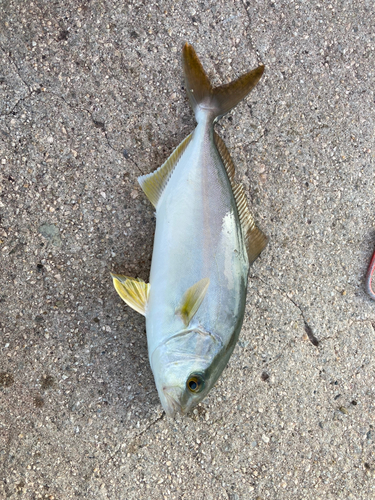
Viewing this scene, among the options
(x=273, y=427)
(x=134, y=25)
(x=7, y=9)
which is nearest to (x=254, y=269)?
(x=273, y=427)

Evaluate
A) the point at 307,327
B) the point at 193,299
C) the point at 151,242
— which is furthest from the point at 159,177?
the point at 307,327

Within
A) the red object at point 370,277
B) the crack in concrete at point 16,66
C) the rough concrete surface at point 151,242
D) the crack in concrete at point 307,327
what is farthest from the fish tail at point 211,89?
the red object at point 370,277

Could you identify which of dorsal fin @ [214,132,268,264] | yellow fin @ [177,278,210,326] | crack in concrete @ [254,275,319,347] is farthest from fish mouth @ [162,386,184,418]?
crack in concrete @ [254,275,319,347]

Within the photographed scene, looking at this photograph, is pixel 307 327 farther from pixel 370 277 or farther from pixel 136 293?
pixel 136 293

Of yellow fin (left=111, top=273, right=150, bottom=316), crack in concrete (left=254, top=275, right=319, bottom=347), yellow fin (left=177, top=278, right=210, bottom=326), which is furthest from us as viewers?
crack in concrete (left=254, top=275, right=319, bottom=347)

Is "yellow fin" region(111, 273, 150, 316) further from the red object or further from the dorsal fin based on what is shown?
the red object

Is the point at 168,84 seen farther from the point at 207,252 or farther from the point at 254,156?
the point at 207,252
